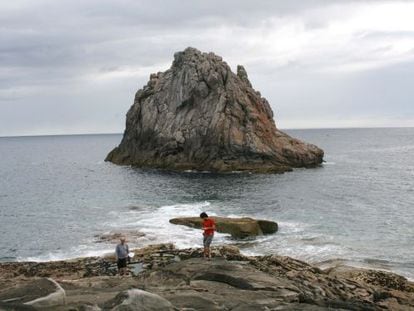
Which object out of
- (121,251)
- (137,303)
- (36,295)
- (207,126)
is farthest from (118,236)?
(207,126)

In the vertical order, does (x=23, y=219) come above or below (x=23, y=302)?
below

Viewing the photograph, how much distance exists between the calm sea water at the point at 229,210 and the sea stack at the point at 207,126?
501 cm

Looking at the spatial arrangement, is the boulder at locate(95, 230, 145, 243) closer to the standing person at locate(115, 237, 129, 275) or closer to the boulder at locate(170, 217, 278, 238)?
the boulder at locate(170, 217, 278, 238)

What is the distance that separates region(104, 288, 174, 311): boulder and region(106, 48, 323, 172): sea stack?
72273 mm

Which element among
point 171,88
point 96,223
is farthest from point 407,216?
point 171,88

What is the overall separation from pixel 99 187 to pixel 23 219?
25146 millimetres

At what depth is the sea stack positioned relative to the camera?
3504 inches

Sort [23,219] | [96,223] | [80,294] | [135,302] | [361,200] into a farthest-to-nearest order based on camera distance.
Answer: [361,200], [23,219], [96,223], [80,294], [135,302]

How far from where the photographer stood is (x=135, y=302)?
14.0 metres

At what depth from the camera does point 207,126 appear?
3590 inches

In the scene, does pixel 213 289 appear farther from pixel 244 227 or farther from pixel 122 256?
pixel 244 227

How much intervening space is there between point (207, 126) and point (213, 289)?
73.8 metres

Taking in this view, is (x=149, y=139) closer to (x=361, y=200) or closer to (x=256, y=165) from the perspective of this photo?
(x=256, y=165)

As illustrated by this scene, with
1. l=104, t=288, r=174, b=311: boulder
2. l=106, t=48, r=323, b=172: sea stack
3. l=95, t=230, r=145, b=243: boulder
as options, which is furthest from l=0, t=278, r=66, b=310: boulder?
l=106, t=48, r=323, b=172: sea stack
